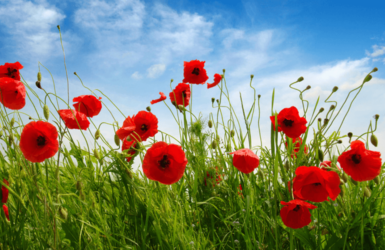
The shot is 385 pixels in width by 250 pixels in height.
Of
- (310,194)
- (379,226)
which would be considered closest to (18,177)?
(310,194)

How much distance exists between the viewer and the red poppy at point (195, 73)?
2.21 meters

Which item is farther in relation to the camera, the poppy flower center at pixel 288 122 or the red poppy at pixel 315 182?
the poppy flower center at pixel 288 122

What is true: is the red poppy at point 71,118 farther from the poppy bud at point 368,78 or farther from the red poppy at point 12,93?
the poppy bud at point 368,78

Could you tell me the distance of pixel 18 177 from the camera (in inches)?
55.0

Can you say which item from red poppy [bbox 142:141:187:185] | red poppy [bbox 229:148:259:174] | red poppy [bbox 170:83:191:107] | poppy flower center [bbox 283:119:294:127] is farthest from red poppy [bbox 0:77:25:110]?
poppy flower center [bbox 283:119:294:127]

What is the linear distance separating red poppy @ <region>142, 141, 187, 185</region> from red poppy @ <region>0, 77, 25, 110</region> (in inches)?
32.6

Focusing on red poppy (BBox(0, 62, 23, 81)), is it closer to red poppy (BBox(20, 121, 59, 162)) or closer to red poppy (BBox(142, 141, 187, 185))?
red poppy (BBox(20, 121, 59, 162))

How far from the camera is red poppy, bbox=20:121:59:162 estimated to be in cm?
115

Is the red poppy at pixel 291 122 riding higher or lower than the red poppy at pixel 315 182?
higher

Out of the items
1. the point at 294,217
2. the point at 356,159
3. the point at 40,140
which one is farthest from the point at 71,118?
the point at 356,159

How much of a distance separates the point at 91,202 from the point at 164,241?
16.6 inches

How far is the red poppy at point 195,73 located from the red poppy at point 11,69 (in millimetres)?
1209

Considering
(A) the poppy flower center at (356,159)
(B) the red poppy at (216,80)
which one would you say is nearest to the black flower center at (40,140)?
(B) the red poppy at (216,80)

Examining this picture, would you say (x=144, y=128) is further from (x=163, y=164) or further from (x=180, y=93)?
(x=180, y=93)
